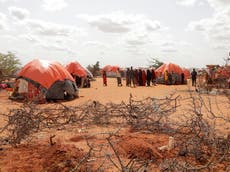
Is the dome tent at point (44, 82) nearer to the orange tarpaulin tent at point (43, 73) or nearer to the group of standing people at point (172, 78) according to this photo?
the orange tarpaulin tent at point (43, 73)

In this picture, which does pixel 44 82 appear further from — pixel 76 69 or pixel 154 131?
pixel 76 69

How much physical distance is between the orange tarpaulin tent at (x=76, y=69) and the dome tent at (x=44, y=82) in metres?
8.42

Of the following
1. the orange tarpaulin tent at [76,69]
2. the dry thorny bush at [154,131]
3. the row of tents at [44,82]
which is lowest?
the dry thorny bush at [154,131]

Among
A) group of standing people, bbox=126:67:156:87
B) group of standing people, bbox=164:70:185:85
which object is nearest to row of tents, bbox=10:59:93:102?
group of standing people, bbox=126:67:156:87

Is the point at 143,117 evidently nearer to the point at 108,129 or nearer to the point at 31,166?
the point at 108,129

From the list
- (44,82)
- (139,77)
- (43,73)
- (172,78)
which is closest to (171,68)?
(172,78)

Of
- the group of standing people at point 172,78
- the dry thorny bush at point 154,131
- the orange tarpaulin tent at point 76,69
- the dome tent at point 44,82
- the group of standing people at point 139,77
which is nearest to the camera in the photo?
the dry thorny bush at point 154,131

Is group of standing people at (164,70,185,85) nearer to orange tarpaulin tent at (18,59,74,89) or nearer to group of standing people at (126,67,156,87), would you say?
group of standing people at (126,67,156,87)

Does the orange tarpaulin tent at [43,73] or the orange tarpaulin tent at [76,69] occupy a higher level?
the orange tarpaulin tent at [76,69]

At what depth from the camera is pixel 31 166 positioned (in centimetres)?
450

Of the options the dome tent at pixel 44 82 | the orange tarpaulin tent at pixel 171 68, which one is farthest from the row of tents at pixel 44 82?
the orange tarpaulin tent at pixel 171 68

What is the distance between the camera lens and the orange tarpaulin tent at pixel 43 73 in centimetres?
1389

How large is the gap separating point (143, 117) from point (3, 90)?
1331 cm

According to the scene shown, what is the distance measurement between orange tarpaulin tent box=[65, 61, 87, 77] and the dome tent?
842 cm
